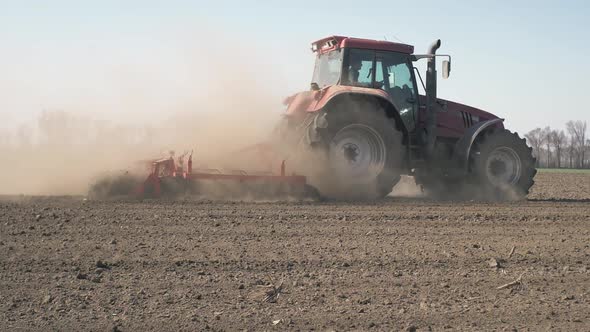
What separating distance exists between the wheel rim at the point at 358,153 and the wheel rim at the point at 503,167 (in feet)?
7.14

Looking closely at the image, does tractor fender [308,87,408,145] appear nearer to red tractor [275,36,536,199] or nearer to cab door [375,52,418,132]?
red tractor [275,36,536,199]

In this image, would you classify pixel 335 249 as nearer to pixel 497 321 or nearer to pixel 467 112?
pixel 497 321

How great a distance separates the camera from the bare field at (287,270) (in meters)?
4.39

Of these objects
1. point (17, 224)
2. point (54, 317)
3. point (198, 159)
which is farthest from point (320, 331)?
point (198, 159)

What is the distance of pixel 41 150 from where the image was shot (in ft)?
38.0

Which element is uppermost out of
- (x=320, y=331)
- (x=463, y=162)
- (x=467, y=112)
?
(x=467, y=112)

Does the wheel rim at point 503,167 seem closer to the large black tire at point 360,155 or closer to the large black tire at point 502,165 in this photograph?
the large black tire at point 502,165

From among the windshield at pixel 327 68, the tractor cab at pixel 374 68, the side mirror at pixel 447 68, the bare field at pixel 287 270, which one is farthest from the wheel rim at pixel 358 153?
the bare field at pixel 287 270

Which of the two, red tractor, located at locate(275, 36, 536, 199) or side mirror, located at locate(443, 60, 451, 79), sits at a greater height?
side mirror, located at locate(443, 60, 451, 79)

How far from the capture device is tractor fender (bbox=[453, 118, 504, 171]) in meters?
11.6

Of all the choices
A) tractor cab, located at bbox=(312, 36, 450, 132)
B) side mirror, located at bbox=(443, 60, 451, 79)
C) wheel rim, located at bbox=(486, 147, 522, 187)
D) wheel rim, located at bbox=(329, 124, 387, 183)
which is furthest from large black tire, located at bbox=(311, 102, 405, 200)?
wheel rim, located at bbox=(486, 147, 522, 187)

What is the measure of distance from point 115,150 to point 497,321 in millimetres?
8592

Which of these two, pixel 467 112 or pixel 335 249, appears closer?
pixel 335 249

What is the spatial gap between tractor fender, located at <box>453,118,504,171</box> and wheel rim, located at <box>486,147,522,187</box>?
0.50m
